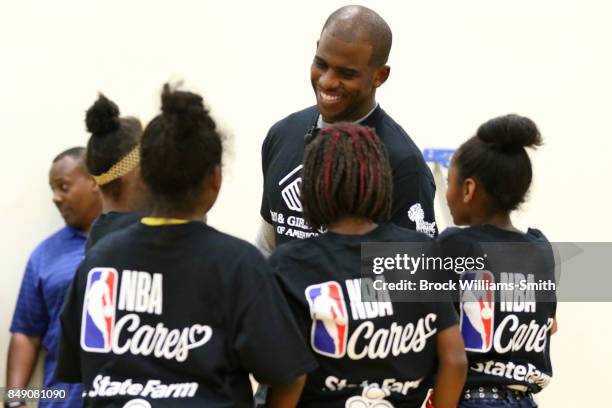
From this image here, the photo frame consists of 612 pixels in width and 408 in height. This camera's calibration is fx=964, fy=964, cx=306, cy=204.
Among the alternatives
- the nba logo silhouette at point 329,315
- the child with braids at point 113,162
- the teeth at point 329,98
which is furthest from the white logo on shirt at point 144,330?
the teeth at point 329,98

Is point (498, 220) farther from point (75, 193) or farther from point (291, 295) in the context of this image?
point (75, 193)

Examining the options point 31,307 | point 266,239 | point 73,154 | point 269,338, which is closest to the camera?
point 269,338

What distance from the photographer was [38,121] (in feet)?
14.7

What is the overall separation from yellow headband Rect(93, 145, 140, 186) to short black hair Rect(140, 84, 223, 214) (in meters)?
0.57

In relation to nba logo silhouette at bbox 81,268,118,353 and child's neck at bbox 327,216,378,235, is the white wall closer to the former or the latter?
child's neck at bbox 327,216,378,235

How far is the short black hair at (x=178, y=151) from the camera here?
2566 mm

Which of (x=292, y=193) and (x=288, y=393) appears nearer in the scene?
(x=288, y=393)

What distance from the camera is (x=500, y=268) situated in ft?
10.1

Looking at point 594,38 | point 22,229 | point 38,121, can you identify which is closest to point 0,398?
point 22,229

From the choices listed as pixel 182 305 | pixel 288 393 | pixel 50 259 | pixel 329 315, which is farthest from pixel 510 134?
pixel 50 259

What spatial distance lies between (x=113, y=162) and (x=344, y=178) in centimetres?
90

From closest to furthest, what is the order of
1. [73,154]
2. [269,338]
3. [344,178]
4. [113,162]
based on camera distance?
[269,338]
[344,178]
[113,162]
[73,154]

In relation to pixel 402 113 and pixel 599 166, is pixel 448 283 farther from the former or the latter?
pixel 599 166

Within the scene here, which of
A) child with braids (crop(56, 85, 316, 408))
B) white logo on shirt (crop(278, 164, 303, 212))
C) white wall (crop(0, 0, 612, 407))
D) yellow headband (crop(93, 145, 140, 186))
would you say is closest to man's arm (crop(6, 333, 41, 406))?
white wall (crop(0, 0, 612, 407))
